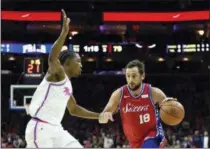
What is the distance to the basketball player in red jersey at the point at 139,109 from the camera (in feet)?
21.7

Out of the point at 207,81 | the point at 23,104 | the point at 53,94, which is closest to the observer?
the point at 53,94

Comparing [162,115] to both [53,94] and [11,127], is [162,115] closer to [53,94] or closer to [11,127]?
[53,94]

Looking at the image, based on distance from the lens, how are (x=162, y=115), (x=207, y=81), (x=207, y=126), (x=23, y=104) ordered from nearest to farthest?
(x=162, y=115) → (x=23, y=104) → (x=207, y=126) → (x=207, y=81)

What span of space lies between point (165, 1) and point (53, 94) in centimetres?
2010

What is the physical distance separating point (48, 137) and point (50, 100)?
1.17 ft

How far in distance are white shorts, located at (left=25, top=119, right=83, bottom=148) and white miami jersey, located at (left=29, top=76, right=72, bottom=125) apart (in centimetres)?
8

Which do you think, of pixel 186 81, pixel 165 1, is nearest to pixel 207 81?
pixel 186 81

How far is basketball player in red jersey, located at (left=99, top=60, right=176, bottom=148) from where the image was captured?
662 cm

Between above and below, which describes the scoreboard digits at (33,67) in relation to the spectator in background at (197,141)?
above

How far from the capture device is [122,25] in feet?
81.5

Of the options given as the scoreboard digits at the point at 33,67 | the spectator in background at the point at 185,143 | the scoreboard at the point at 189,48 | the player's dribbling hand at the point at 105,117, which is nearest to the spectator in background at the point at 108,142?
the spectator in background at the point at 185,143

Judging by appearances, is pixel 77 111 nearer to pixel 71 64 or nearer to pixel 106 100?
pixel 71 64

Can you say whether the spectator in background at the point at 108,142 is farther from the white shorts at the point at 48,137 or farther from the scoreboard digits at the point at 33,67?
the white shorts at the point at 48,137

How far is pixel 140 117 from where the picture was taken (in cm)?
667
